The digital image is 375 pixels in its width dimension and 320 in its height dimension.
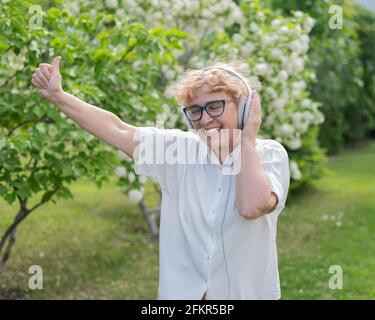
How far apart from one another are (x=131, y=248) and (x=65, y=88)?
3253 millimetres

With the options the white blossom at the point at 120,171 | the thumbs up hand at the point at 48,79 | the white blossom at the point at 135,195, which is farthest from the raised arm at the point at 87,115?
the white blossom at the point at 135,195

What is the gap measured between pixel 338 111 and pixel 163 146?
13.2 m

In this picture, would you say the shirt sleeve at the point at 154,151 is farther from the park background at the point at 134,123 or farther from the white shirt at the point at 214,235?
the park background at the point at 134,123

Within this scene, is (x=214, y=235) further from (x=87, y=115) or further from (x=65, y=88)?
(x=65, y=88)

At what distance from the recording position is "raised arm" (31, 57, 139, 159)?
2141 mm

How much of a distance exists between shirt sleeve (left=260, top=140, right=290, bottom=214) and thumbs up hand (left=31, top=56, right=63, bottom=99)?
70 cm

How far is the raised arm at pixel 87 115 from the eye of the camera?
7.02 feet

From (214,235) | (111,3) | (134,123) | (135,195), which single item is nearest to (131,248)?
(135,195)

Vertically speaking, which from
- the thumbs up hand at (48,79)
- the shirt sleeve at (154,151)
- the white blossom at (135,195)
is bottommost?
the shirt sleeve at (154,151)

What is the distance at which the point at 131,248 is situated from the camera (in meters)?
7.07

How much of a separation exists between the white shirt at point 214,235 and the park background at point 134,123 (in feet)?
1.62

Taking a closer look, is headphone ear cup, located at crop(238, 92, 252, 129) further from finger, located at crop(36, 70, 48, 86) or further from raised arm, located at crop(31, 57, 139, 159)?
finger, located at crop(36, 70, 48, 86)

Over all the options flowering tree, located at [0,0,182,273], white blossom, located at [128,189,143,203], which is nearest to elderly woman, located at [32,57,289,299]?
flowering tree, located at [0,0,182,273]
